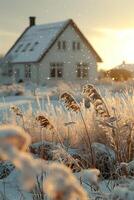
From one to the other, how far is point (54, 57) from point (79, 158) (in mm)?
39241

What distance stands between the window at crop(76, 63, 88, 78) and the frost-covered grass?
38.4 m

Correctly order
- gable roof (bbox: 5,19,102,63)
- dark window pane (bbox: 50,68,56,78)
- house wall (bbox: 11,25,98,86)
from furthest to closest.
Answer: dark window pane (bbox: 50,68,56,78) < gable roof (bbox: 5,19,102,63) < house wall (bbox: 11,25,98,86)

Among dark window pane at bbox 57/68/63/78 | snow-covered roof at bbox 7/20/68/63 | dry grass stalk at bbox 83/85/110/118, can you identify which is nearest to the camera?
dry grass stalk at bbox 83/85/110/118

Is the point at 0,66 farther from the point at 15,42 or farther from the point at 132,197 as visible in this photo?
the point at 132,197

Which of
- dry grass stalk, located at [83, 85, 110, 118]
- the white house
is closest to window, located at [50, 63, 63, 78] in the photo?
the white house

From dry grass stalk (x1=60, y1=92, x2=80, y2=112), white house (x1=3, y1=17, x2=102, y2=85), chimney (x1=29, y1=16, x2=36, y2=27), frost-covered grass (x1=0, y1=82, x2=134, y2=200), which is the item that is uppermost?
chimney (x1=29, y1=16, x2=36, y2=27)

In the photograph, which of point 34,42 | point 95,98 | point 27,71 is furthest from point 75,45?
point 95,98

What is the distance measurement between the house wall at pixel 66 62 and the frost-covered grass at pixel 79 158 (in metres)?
35.3

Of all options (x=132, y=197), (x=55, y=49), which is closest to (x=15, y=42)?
(x=55, y=49)

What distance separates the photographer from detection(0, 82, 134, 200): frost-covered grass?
0.82m

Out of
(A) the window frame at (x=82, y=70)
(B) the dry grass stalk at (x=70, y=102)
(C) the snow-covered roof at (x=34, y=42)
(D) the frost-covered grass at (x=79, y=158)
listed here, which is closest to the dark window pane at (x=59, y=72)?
(A) the window frame at (x=82, y=70)

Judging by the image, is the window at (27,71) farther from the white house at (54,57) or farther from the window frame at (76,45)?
the window frame at (76,45)

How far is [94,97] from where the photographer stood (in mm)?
4898

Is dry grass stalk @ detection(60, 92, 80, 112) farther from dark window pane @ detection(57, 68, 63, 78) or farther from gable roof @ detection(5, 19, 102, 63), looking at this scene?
dark window pane @ detection(57, 68, 63, 78)
